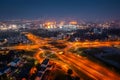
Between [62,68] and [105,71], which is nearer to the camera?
[105,71]

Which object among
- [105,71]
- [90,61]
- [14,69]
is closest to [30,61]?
[14,69]

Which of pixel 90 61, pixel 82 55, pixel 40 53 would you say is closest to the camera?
pixel 90 61

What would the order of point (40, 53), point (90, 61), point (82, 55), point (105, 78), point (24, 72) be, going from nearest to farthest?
1. point (105, 78)
2. point (24, 72)
3. point (90, 61)
4. point (82, 55)
5. point (40, 53)

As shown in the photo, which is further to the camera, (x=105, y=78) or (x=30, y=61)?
(x=30, y=61)

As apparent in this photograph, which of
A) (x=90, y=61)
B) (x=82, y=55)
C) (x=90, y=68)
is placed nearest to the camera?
(x=90, y=68)

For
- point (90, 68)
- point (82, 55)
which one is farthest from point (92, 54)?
point (90, 68)

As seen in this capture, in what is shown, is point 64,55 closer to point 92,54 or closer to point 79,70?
point 92,54

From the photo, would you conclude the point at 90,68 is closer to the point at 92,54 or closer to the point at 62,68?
the point at 62,68

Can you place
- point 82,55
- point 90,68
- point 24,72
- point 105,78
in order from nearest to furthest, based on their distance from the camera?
point 105,78 → point 24,72 → point 90,68 → point 82,55
